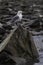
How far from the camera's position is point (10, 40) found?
9320mm

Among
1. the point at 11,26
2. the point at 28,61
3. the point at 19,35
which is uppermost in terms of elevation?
the point at 11,26

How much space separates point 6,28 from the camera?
14.4 m

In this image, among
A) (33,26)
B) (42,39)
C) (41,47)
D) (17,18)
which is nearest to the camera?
(41,47)

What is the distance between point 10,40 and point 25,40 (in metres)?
0.55

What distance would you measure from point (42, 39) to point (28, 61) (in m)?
3.30

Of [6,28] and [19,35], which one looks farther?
[6,28]

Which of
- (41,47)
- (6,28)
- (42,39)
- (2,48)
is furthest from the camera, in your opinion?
(6,28)

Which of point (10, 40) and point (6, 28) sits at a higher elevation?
point (6, 28)

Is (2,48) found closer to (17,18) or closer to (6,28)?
(6,28)

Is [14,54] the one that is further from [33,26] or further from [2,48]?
[33,26]

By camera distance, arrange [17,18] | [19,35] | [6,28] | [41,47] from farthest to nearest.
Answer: [17,18], [6,28], [41,47], [19,35]

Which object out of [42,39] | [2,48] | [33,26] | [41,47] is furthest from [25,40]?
[33,26]

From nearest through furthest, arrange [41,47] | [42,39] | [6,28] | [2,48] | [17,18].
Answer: [2,48] → [41,47] → [42,39] → [6,28] → [17,18]

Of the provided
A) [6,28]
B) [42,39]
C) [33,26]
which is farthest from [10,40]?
[33,26]
